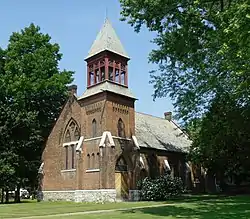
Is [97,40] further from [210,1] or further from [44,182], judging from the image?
[210,1]

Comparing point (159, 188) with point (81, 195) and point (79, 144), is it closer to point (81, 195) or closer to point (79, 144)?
point (81, 195)

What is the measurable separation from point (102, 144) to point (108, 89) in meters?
5.25

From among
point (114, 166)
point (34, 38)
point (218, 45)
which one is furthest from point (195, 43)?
point (34, 38)

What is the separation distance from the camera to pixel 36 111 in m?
45.7

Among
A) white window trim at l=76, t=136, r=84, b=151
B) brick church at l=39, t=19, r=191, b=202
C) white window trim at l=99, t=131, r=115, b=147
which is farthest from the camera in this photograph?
white window trim at l=76, t=136, r=84, b=151

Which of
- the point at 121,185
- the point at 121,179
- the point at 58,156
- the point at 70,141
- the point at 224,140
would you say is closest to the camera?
the point at 121,185

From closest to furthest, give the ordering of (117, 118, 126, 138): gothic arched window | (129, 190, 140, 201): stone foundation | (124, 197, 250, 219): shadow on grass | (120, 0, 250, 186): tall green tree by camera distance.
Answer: (120, 0, 250, 186): tall green tree < (124, 197, 250, 219): shadow on grass < (129, 190, 140, 201): stone foundation < (117, 118, 126, 138): gothic arched window

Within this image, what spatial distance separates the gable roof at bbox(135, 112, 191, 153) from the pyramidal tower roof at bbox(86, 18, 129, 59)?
31.3 feet

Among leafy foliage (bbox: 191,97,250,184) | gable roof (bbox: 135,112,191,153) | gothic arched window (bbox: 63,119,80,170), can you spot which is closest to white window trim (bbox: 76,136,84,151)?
gothic arched window (bbox: 63,119,80,170)

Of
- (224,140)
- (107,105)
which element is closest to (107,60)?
(107,105)

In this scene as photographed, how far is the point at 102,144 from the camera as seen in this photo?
34094mm

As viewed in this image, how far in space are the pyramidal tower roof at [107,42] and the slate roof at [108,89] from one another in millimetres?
3321

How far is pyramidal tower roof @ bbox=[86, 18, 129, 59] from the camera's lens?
37.1 meters

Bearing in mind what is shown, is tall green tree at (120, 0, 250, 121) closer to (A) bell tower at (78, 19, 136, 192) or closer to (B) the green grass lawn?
(B) the green grass lawn
